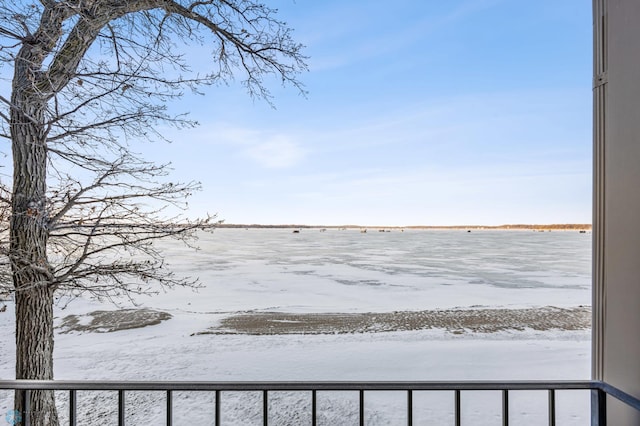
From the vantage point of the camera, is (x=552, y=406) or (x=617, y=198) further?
(x=552, y=406)

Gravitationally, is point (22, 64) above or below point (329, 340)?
above

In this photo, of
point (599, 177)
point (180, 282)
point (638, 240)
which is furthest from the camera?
point (180, 282)

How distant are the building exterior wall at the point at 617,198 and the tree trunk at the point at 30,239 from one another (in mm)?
2841

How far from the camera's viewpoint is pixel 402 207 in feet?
36.9

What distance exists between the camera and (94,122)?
233 centimetres

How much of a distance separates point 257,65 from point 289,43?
338 mm

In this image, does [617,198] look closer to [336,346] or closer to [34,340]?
[34,340]

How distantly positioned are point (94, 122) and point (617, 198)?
3015 mm

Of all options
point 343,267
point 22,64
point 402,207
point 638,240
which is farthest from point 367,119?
point 343,267

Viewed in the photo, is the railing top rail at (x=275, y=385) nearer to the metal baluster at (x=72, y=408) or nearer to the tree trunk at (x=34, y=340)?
the metal baluster at (x=72, y=408)

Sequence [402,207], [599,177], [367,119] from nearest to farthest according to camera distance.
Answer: [599,177]
[367,119]
[402,207]

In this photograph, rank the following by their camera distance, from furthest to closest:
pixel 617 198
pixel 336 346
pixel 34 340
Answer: pixel 336 346
pixel 34 340
pixel 617 198

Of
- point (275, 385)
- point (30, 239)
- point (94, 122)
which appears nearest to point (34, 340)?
point (30, 239)

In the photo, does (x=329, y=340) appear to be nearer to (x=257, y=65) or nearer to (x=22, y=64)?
(x=257, y=65)
